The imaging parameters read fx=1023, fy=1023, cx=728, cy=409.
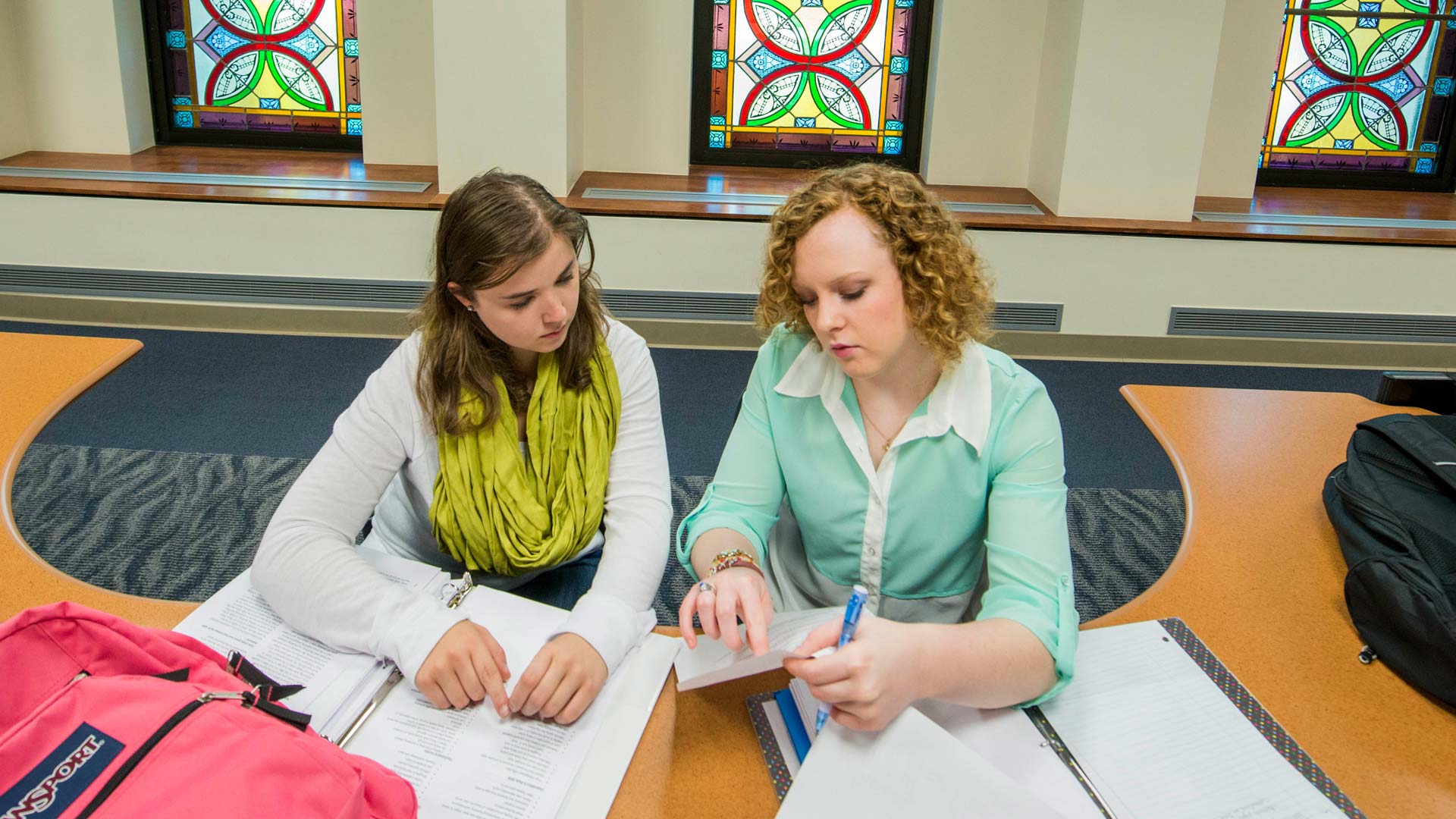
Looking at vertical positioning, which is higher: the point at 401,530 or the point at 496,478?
the point at 496,478

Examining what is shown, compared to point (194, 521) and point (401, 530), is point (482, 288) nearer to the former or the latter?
point (401, 530)

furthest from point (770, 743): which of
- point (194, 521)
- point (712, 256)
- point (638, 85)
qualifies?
point (638, 85)

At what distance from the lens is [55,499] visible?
289 centimetres

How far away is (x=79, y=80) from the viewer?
4168 mm

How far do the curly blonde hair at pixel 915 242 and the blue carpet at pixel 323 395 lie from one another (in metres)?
1.93

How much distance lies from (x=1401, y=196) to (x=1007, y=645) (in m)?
4.33

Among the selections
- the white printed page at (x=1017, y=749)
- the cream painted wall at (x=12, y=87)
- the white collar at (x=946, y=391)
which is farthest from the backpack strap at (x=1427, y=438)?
the cream painted wall at (x=12, y=87)

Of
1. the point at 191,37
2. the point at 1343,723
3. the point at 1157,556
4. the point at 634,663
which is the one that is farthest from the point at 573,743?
the point at 191,37

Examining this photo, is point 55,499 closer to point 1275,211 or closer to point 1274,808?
point 1274,808

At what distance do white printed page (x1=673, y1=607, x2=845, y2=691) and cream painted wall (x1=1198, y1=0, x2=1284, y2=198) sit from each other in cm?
354

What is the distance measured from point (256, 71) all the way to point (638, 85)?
165cm

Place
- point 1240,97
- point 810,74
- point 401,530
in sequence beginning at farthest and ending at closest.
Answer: point 810,74, point 1240,97, point 401,530

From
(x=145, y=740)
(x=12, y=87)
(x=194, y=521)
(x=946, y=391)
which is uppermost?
(x=12, y=87)

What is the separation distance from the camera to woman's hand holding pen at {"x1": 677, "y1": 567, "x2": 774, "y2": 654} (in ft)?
3.67
